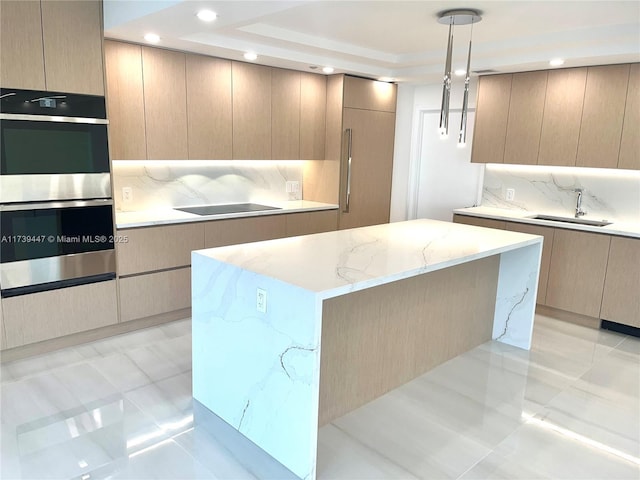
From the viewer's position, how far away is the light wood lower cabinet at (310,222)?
4.82 m

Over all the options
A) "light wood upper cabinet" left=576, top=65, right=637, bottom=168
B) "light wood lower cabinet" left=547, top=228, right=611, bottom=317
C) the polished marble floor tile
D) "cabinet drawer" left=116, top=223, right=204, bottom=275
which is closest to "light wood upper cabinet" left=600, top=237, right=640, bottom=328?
"light wood lower cabinet" left=547, top=228, right=611, bottom=317

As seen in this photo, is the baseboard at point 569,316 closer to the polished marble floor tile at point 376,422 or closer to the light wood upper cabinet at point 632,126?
the polished marble floor tile at point 376,422

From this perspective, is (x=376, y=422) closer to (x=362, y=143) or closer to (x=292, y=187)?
(x=292, y=187)

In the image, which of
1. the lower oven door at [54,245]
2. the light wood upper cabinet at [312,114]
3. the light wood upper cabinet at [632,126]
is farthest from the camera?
the light wood upper cabinet at [312,114]

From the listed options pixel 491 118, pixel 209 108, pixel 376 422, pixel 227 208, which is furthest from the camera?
pixel 491 118

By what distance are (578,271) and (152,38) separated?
4.05 m

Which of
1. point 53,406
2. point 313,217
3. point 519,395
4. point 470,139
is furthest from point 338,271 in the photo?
point 470,139

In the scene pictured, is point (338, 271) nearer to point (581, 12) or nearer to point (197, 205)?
point (581, 12)

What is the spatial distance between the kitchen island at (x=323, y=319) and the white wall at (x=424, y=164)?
2199 millimetres

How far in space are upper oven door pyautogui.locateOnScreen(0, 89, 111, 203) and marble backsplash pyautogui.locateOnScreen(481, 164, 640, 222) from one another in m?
3.93

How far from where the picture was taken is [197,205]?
15.5ft

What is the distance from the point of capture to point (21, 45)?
9.81 feet

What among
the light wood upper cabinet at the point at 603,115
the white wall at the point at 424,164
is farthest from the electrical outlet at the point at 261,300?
the white wall at the point at 424,164

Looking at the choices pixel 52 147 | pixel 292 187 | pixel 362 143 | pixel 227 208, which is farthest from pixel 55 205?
pixel 362 143
